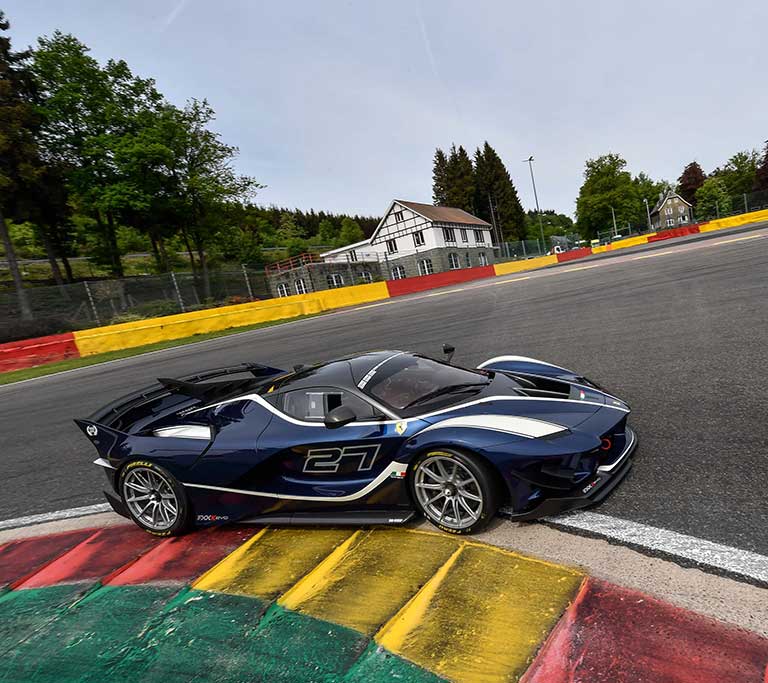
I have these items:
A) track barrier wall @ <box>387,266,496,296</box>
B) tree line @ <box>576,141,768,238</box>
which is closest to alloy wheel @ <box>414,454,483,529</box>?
track barrier wall @ <box>387,266,496,296</box>

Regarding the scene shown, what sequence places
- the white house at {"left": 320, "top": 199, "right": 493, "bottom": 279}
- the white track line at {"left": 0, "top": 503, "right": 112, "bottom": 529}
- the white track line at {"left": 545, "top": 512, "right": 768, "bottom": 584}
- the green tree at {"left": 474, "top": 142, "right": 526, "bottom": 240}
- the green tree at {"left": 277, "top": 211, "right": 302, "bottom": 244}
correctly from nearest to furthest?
the white track line at {"left": 545, "top": 512, "right": 768, "bottom": 584} → the white track line at {"left": 0, "top": 503, "right": 112, "bottom": 529} → the white house at {"left": 320, "top": 199, "right": 493, "bottom": 279} → the green tree at {"left": 474, "top": 142, "right": 526, "bottom": 240} → the green tree at {"left": 277, "top": 211, "right": 302, "bottom": 244}

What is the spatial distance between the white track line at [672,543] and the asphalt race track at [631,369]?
8 cm

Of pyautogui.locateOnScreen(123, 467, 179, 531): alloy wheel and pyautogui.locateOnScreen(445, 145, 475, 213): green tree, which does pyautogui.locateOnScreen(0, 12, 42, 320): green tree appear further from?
pyautogui.locateOnScreen(445, 145, 475, 213): green tree

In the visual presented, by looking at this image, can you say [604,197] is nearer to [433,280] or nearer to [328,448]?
[433,280]

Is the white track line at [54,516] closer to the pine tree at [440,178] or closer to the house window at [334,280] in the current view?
the house window at [334,280]

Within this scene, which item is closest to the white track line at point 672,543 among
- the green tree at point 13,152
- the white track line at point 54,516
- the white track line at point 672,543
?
the white track line at point 672,543

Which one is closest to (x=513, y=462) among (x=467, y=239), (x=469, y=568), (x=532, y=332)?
(x=469, y=568)

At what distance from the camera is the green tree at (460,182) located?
273ft

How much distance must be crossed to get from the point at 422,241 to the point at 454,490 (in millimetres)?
48702

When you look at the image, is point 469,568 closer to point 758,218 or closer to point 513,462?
point 513,462

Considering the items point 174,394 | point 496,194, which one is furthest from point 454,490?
point 496,194

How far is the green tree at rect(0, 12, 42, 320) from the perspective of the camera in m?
25.4

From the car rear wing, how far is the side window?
0.86 m

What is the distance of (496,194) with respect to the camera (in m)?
86.7
